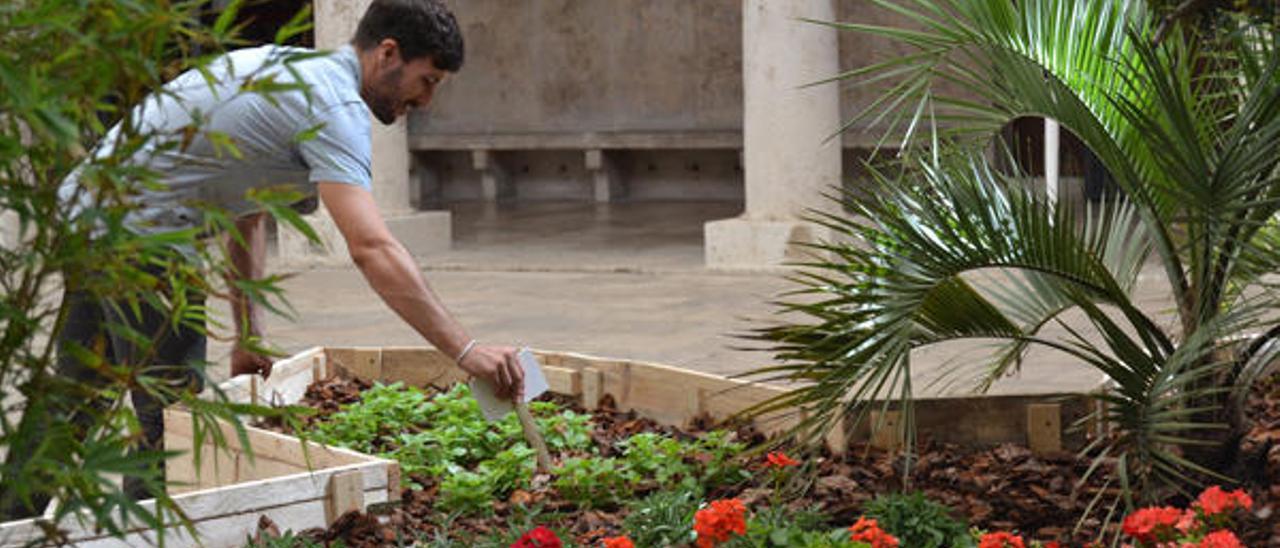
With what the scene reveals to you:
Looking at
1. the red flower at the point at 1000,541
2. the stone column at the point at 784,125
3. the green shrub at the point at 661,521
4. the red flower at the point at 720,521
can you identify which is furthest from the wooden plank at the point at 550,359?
the stone column at the point at 784,125

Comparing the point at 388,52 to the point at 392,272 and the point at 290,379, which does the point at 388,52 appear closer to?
the point at 392,272

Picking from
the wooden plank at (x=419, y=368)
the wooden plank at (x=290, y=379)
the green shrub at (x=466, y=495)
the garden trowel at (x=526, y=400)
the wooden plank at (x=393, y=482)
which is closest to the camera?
the garden trowel at (x=526, y=400)

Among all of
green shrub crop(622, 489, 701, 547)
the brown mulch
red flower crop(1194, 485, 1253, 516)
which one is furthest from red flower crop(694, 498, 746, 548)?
red flower crop(1194, 485, 1253, 516)

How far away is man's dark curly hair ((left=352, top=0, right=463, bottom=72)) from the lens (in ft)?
15.1

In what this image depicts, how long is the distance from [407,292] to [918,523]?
47.7 inches

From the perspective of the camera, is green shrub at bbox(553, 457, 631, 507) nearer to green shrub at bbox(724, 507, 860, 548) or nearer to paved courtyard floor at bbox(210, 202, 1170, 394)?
green shrub at bbox(724, 507, 860, 548)

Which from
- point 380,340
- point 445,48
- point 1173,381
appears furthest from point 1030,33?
point 380,340

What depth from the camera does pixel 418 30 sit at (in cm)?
461

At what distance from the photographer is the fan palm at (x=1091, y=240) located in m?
4.74

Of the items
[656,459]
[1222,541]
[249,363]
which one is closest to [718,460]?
[656,459]

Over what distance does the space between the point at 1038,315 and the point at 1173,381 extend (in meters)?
0.70

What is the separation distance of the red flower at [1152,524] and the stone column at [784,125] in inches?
311

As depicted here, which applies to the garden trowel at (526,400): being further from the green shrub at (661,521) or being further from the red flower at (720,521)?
the red flower at (720,521)

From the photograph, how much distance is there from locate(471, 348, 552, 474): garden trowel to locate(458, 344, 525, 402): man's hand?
0.05 m
